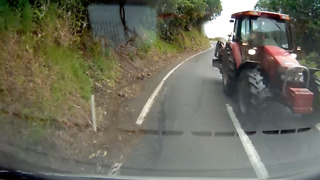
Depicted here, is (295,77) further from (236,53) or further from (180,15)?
(180,15)

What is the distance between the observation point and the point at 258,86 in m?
7.68

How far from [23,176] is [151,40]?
1737cm

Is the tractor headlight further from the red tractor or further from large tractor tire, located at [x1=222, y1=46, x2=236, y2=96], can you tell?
large tractor tire, located at [x1=222, y1=46, x2=236, y2=96]

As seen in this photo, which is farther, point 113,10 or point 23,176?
point 113,10

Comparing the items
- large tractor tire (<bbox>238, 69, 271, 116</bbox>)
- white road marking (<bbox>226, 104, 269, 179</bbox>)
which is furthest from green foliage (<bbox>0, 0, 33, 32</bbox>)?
large tractor tire (<bbox>238, 69, 271, 116</bbox>)

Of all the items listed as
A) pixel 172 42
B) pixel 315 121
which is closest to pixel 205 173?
pixel 315 121

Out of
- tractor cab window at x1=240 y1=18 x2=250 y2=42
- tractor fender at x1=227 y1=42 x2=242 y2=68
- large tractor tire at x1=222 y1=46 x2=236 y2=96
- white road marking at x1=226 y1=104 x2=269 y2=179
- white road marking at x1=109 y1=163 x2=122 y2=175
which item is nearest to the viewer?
white road marking at x1=109 y1=163 x2=122 y2=175

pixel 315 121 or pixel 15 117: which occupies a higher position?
pixel 15 117

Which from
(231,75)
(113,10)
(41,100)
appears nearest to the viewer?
(41,100)

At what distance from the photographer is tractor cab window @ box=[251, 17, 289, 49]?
9.01 metres

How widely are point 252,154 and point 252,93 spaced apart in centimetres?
238

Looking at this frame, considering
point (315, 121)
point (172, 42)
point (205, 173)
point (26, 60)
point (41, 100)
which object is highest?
point (26, 60)

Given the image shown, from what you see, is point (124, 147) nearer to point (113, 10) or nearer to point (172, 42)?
point (113, 10)

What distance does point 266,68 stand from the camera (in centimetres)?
830
